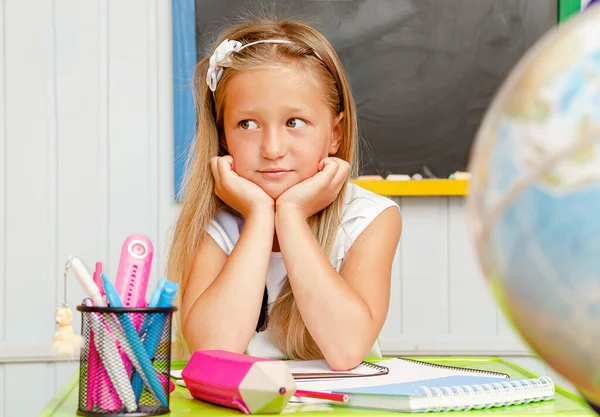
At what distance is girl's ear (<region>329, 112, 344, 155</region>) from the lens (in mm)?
1494

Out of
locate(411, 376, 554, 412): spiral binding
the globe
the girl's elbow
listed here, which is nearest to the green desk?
locate(411, 376, 554, 412): spiral binding

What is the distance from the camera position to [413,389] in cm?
80

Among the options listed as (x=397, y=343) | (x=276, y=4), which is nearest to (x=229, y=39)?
(x=276, y=4)

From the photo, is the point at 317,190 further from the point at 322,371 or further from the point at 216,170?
the point at 322,371

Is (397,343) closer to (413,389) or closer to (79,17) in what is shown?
(79,17)

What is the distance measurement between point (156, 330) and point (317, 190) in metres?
0.60

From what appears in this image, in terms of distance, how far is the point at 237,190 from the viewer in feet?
4.35

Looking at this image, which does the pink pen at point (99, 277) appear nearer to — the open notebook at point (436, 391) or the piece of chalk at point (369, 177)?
the open notebook at point (436, 391)

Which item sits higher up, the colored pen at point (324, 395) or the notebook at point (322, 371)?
the colored pen at point (324, 395)

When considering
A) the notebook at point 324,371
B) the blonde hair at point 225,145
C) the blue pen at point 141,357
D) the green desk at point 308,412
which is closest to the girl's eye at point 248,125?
the blonde hair at point 225,145

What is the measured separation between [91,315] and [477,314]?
1.77 metres

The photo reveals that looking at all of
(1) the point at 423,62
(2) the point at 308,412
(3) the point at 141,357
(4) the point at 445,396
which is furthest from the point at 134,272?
(1) the point at 423,62

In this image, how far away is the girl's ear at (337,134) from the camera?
1494 millimetres

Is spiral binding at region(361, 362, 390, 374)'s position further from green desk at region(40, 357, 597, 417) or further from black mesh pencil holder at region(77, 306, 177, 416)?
black mesh pencil holder at region(77, 306, 177, 416)
